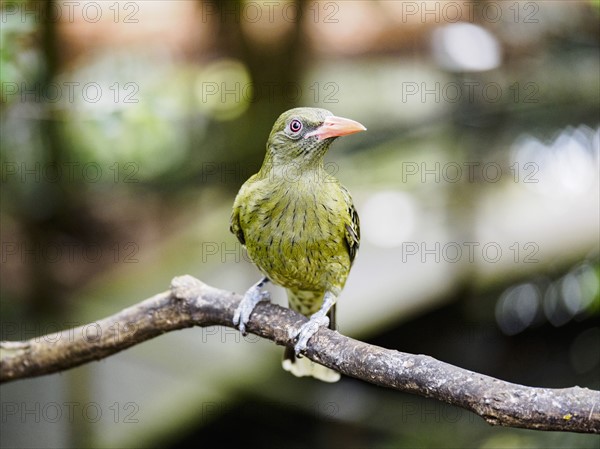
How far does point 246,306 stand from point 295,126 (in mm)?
748

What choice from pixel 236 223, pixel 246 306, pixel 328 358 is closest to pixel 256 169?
pixel 236 223

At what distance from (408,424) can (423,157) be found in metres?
2.37

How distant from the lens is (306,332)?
2.99 meters

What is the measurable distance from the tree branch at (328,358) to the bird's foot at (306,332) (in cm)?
3

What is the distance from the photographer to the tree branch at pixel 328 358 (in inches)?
87.8

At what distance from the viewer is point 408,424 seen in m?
5.07

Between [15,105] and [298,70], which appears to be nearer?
[15,105]

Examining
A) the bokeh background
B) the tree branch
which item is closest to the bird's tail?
the tree branch

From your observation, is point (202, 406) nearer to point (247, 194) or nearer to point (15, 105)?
point (15, 105)

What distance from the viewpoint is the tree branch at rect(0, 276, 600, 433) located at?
87.8 inches

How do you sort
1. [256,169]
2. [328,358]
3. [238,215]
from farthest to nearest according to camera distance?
[256,169] → [238,215] → [328,358]

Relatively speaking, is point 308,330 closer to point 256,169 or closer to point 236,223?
point 236,223

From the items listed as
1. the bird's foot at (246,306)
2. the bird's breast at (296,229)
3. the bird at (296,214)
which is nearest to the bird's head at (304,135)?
the bird at (296,214)

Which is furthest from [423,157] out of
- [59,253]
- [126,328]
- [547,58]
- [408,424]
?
[126,328]
